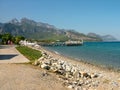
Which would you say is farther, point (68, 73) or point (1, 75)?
point (68, 73)

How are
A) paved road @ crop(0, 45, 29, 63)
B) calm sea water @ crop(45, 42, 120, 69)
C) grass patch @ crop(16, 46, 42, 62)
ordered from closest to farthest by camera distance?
paved road @ crop(0, 45, 29, 63), grass patch @ crop(16, 46, 42, 62), calm sea water @ crop(45, 42, 120, 69)

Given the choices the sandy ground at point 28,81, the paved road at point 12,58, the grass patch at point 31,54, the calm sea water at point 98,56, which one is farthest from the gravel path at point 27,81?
the calm sea water at point 98,56

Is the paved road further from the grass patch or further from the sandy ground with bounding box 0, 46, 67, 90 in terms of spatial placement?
the sandy ground with bounding box 0, 46, 67, 90

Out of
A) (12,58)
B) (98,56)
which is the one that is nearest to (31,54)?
(12,58)

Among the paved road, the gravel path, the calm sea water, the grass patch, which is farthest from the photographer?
the calm sea water

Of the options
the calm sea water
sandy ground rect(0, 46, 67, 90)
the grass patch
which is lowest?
the calm sea water

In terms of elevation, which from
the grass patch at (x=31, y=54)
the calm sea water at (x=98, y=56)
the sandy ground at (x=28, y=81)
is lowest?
the calm sea water at (x=98, y=56)

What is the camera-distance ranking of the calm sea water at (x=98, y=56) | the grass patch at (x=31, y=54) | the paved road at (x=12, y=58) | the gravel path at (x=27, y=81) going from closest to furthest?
the gravel path at (x=27, y=81), the paved road at (x=12, y=58), the grass patch at (x=31, y=54), the calm sea water at (x=98, y=56)

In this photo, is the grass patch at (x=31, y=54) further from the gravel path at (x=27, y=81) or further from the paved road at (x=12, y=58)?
the gravel path at (x=27, y=81)

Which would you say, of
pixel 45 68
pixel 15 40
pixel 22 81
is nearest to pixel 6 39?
pixel 15 40

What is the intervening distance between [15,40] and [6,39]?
7549mm

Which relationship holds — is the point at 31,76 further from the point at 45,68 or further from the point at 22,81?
the point at 45,68

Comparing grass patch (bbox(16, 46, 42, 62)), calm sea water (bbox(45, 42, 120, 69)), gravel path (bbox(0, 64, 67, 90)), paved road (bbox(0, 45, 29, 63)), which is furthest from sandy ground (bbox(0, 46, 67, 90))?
calm sea water (bbox(45, 42, 120, 69))

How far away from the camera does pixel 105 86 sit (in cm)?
1700
